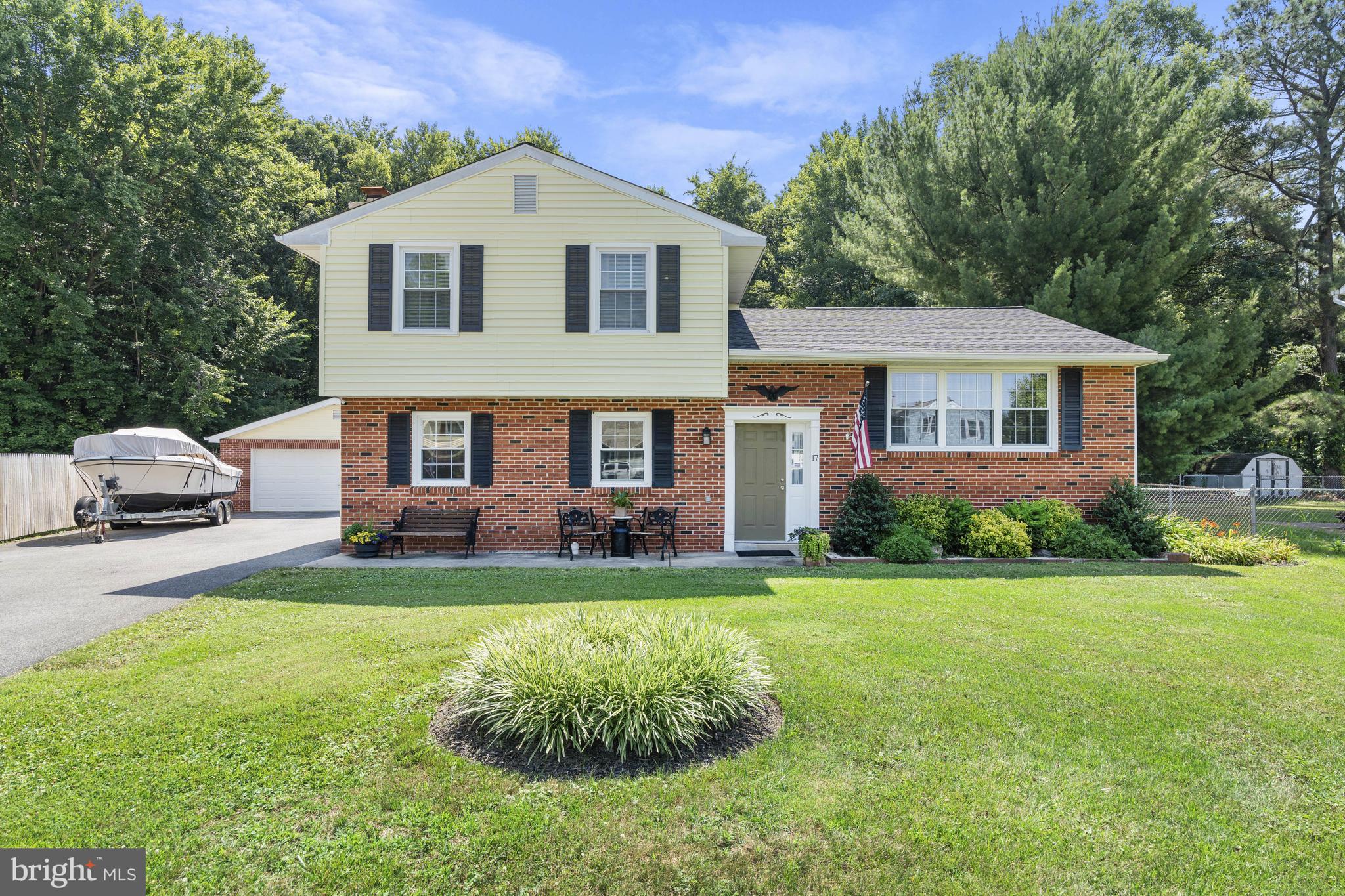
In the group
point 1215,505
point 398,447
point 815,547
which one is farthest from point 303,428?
point 1215,505

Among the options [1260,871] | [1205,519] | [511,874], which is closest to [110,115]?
[511,874]

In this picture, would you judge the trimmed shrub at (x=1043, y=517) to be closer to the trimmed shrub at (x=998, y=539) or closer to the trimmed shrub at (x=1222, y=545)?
the trimmed shrub at (x=998, y=539)

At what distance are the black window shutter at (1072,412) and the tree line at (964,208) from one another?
7179 mm

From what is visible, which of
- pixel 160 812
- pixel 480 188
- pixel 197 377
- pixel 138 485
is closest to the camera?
pixel 160 812

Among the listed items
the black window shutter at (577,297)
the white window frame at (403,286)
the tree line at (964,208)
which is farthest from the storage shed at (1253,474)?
the white window frame at (403,286)

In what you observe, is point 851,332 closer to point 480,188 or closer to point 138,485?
point 480,188

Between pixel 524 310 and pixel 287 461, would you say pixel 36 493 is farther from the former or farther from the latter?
pixel 524 310

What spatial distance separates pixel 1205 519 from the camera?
12.6 metres

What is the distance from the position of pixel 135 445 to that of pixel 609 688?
671 inches

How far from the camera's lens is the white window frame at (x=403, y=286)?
1130 cm

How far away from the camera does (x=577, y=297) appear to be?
1129cm

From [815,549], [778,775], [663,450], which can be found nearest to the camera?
[778,775]

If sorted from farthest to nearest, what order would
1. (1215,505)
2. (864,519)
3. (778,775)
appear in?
(1215,505)
(864,519)
(778,775)

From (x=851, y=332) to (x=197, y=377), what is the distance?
22.3 metres
